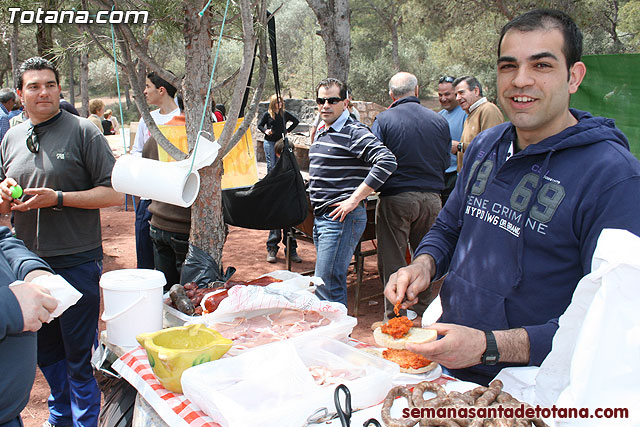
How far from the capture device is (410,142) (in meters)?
4.80

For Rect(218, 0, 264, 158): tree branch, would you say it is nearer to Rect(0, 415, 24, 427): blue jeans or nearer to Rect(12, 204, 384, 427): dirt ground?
Rect(0, 415, 24, 427): blue jeans

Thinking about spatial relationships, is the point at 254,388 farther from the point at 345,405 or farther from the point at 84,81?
the point at 84,81

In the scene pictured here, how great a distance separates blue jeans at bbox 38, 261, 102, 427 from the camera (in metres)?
3.29

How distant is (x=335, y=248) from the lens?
4.33 meters

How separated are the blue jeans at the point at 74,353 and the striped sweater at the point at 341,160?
1840 millimetres

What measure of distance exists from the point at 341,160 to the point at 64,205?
6.94 feet

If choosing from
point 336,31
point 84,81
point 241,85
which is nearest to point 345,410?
point 241,85

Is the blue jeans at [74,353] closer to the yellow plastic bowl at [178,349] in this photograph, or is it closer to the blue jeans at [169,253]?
the blue jeans at [169,253]

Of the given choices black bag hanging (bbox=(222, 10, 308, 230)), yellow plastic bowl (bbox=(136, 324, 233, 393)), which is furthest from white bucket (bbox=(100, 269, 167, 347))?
black bag hanging (bbox=(222, 10, 308, 230))

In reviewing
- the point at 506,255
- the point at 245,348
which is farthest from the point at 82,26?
the point at 506,255

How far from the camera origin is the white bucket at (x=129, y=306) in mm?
2361

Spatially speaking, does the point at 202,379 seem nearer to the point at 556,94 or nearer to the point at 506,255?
the point at 506,255

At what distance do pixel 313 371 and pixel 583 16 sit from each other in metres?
16.2
